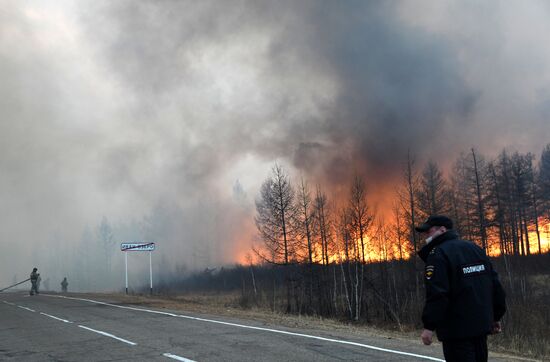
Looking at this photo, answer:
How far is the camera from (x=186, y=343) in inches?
413

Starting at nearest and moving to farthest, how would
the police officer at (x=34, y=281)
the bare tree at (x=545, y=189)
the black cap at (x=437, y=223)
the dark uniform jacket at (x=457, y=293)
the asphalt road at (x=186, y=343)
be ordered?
1. the dark uniform jacket at (x=457, y=293)
2. the black cap at (x=437, y=223)
3. the asphalt road at (x=186, y=343)
4. the police officer at (x=34, y=281)
5. the bare tree at (x=545, y=189)

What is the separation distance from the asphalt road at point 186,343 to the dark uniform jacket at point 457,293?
4.44 meters

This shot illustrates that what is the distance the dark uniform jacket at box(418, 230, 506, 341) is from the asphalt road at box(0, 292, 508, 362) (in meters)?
4.44

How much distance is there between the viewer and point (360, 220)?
127 ft

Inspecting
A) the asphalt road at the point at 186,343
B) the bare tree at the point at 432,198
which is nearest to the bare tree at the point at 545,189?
the bare tree at the point at 432,198

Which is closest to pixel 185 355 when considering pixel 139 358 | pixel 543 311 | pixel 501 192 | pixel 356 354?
pixel 139 358

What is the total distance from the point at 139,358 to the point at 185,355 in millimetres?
859

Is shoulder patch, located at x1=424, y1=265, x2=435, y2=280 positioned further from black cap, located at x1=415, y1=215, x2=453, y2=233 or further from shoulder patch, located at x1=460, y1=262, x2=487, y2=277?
black cap, located at x1=415, y1=215, x2=453, y2=233

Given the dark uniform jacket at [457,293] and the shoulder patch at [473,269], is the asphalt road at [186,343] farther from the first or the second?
the shoulder patch at [473,269]

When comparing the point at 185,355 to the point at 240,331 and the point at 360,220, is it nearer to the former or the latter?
the point at 240,331

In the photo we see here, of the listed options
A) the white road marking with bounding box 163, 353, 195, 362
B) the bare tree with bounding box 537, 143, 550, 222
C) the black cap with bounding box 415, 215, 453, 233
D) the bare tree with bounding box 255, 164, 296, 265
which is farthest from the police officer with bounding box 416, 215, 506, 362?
the bare tree with bounding box 537, 143, 550, 222

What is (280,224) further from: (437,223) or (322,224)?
(437,223)

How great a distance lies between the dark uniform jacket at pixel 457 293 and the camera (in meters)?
4.38

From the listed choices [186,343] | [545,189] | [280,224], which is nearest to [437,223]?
[186,343]
